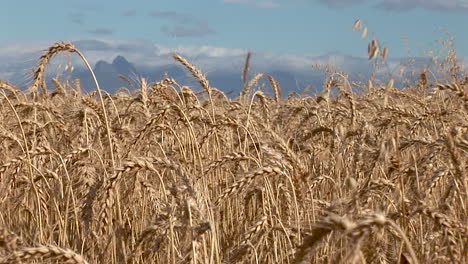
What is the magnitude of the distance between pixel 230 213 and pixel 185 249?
5.85 ft

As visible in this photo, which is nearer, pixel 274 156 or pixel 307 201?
pixel 274 156

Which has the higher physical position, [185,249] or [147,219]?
[185,249]

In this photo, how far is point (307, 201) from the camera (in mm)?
2984

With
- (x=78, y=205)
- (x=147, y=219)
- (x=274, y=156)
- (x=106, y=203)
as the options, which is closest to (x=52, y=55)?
(x=78, y=205)

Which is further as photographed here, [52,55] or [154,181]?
[154,181]

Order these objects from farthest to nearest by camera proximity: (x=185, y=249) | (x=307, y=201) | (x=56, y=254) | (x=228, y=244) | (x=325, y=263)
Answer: (x=228, y=244) < (x=307, y=201) < (x=325, y=263) < (x=185, y=249) < (x=56, y=254)

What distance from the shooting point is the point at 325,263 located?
2.80 meters

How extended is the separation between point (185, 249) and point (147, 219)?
1669 millimetres

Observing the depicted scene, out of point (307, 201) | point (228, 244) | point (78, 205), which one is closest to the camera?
point (307, 201)

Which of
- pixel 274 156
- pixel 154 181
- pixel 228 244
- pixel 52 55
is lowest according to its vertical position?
pixel 228 244

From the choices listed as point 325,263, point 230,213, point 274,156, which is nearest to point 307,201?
point 325,263

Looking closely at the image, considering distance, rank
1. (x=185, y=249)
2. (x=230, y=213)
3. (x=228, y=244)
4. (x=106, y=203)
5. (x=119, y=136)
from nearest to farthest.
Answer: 1. (x=185, y=249)
2. (x=106, y=203)
3. (x=228, y=244)
4. (x=230, y=213)
5. (x=119, y=136)

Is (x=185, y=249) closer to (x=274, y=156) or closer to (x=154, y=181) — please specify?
(x=274, y=156)

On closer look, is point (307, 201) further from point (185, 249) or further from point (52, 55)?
point (52, 55)
